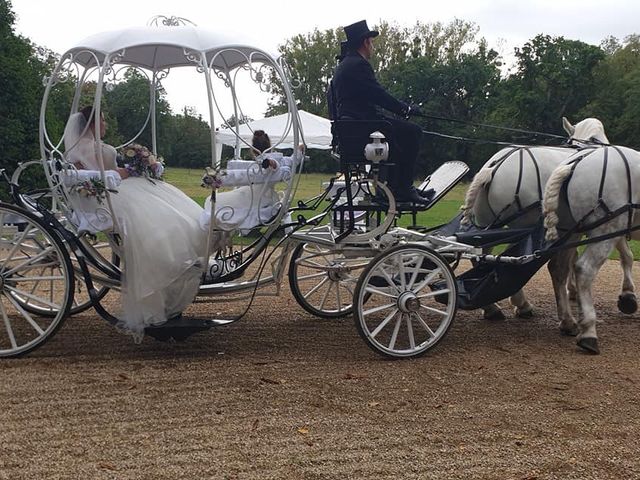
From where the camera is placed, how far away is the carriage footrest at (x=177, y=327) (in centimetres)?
512

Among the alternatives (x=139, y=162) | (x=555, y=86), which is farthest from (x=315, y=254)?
(x=555, y=86)

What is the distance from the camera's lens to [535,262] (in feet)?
18.9

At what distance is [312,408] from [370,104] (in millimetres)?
2559

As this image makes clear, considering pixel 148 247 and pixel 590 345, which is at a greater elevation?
pixel 148 247

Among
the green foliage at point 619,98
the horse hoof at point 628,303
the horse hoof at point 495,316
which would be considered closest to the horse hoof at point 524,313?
the horse hoof at point 495,316

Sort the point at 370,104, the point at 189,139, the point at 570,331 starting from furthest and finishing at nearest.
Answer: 1. the point at 189,139
2. the point at 570,331
3. the point at 370,104

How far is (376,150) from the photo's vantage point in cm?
516

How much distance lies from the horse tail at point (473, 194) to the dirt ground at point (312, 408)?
1082mm

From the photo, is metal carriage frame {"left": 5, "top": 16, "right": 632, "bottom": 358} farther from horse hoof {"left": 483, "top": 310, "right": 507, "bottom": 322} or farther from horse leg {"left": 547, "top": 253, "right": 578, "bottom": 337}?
horse hoof {"left": 483, "top": 310, "right": 507, "bottom": 322}

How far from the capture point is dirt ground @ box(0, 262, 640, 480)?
346cm

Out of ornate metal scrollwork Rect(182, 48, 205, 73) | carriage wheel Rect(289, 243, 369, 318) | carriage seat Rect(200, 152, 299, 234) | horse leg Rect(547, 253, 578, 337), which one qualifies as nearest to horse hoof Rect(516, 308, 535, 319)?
horse leg Rect(547, 253, 578, 337)

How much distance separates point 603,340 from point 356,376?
2.59m

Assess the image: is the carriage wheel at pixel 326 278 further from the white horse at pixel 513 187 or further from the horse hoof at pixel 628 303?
the horse hoof at pixel 628 303

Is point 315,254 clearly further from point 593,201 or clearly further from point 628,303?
point 628,303
